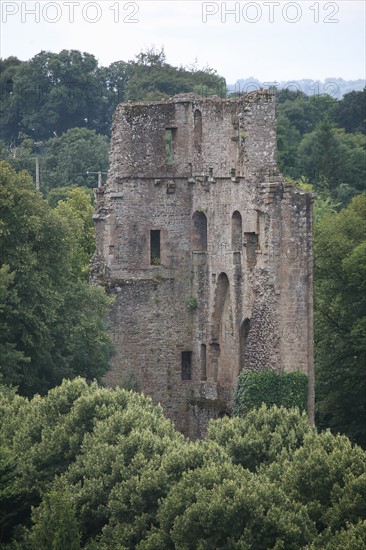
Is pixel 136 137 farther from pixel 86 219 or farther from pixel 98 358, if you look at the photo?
pixel 86 219

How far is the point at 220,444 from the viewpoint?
45688mm

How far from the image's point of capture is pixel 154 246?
5991 centimetres

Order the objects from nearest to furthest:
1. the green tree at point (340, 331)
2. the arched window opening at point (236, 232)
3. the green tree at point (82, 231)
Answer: the arched window opening at point (236, 232)
the green tree at point (340, 331)
the green tree at point (82, 231)

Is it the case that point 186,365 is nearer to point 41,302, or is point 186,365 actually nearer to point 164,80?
point 41,302

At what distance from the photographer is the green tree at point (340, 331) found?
61.4 metres

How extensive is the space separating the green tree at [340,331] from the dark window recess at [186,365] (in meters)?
4.82

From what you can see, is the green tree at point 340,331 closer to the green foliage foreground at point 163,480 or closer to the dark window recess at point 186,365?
the dark window recess at point 186,365

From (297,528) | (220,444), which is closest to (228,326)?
(220,444)

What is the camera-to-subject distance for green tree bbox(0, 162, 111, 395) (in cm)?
5428

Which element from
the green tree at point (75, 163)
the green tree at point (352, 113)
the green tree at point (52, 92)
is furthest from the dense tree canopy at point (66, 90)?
the green tree at point (352, 113)

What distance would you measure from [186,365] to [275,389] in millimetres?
7247

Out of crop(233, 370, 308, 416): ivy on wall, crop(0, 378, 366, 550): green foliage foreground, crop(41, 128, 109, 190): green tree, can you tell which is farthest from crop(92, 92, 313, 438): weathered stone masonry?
crop(41, 128, 109, 190): green tree

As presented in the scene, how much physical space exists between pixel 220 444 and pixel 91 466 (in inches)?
123

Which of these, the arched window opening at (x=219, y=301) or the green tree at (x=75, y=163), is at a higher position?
the green tree at (x=75, y=163)
